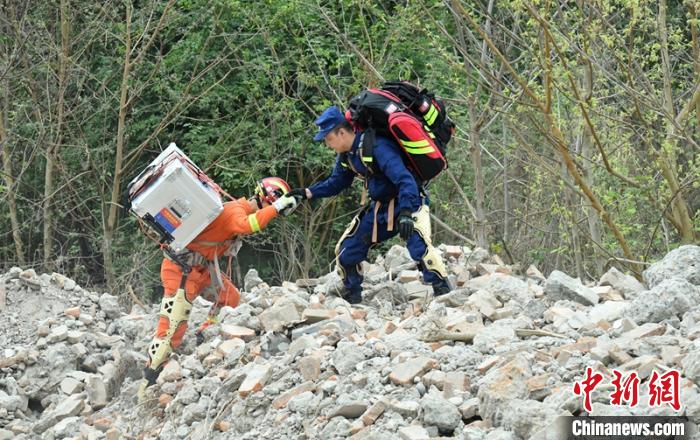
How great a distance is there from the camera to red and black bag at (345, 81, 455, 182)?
819 cm

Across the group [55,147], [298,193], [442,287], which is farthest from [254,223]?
[55,147]

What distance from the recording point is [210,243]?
28.2 ft

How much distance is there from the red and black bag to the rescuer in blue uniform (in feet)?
0.23

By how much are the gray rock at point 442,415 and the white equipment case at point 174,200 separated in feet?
9.94

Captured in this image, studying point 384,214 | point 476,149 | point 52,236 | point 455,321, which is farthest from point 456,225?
point 455,321

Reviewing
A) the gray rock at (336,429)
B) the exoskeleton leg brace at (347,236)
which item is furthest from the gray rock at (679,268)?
the gray rock at (336,429)

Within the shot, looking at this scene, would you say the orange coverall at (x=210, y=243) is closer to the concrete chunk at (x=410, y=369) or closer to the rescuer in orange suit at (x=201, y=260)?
the rescuer in orange suit at (x=201, y=260)

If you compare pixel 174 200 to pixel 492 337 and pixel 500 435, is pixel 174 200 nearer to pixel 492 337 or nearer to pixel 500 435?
pixel 492 337

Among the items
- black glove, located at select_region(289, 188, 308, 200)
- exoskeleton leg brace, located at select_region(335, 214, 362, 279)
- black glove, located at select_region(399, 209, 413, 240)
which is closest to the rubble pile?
exoskeleton leg brace, located at select_region(335, 214, 362, 279)

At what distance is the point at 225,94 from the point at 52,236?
3144mm

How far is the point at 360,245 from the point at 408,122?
1.04 meters

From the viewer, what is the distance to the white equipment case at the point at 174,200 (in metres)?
8.24

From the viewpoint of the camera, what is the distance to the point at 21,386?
924 cm

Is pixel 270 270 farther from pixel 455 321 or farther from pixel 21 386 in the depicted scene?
pixel 455 321
